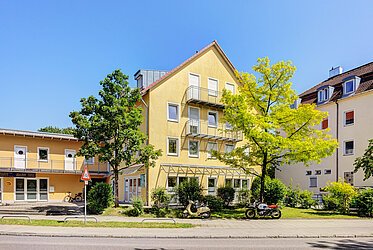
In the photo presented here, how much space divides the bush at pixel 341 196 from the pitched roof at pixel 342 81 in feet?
42.3

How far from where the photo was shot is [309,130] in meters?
21.4

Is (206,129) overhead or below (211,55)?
below

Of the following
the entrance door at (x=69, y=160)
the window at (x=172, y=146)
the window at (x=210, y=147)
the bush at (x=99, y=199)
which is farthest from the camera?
the entrance door at (x=69, y=160)

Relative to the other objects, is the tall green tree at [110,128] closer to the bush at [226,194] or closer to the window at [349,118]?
A: the bush at [226,194]

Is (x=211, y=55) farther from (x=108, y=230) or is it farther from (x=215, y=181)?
(x=108, y=230)

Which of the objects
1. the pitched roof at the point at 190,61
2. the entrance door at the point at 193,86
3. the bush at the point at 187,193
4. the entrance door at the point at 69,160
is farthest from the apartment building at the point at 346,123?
the entrance door at the point at 69,160

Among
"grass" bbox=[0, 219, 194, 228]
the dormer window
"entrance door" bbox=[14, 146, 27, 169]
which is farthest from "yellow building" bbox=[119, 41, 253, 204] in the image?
the dormer window

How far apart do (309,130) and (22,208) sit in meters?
20.6

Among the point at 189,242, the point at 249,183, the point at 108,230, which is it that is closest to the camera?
the point at 189,242

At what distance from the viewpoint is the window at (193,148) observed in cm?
2817

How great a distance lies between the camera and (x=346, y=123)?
1296 inches

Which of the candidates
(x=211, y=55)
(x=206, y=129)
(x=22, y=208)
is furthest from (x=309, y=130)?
(x=22, y=208)

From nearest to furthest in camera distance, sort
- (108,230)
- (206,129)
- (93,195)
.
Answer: (108,230), (93,195), (206,129)

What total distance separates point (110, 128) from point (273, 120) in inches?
428
